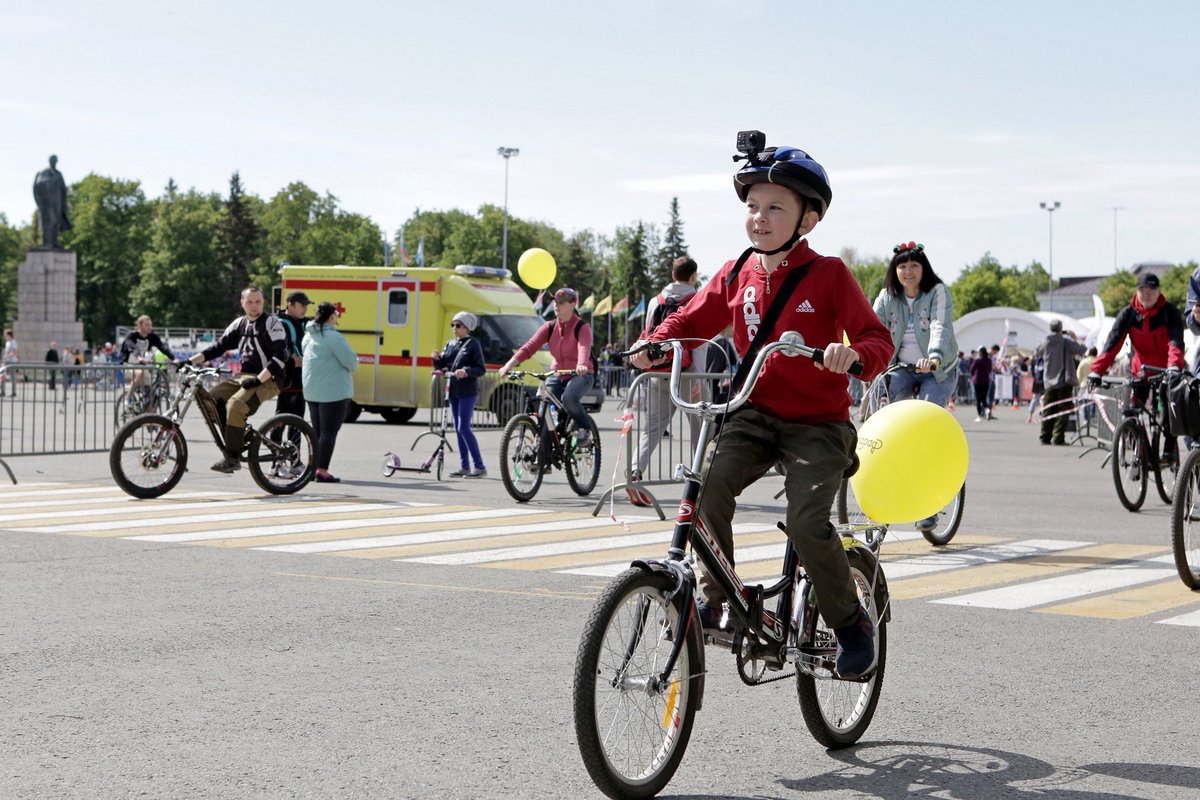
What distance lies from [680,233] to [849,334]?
138m

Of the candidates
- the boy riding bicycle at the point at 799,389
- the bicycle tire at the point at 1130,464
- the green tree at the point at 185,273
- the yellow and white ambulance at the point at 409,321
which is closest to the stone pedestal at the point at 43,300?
the yellow and white ambulance at the point at 409,321

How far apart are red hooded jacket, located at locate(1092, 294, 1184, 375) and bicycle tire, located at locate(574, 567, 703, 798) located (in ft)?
28.1

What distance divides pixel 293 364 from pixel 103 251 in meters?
105

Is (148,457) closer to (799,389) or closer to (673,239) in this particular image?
(799,389)

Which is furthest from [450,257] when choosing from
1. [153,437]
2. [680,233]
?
[153,437]

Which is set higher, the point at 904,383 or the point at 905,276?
the point at 905,276

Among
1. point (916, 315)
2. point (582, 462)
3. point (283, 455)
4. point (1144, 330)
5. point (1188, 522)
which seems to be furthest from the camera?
point (582, 462)

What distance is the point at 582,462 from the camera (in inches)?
567

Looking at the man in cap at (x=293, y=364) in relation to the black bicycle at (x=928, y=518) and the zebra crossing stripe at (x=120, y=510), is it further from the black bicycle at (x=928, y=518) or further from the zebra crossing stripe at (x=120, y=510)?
the black bicycle at (x=928, y=518)

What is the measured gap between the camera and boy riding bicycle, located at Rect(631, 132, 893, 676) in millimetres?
4668

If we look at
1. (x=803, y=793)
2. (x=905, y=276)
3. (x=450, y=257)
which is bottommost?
(x=803, y=793)

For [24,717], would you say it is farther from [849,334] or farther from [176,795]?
[849,334]

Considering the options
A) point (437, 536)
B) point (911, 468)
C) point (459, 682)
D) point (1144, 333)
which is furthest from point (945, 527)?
point (459, 682)

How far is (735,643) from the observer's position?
4.61 meters
